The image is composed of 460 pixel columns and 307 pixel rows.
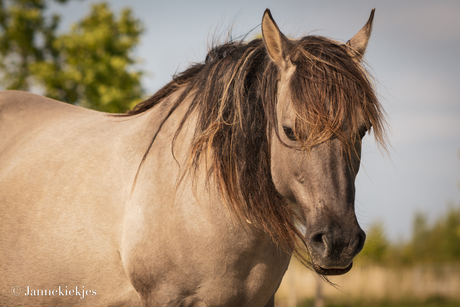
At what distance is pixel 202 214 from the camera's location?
2.05 m

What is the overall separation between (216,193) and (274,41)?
0.90 m

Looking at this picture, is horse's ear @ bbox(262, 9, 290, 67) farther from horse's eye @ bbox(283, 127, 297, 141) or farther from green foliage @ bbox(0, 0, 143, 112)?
green foliage @ bbox(0, 0, 143, 112)

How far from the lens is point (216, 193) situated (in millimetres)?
2080

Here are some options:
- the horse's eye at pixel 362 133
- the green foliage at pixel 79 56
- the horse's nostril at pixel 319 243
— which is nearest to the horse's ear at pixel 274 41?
the horse's eye at pixel 362 133

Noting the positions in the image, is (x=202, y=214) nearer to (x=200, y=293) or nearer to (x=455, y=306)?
(x=200, y=293)

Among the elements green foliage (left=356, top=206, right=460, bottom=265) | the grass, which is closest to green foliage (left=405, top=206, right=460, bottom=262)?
green foliage (left=356, top=206, right=460, bottom=265)

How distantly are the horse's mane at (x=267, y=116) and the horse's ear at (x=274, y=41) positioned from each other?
0.15 ft

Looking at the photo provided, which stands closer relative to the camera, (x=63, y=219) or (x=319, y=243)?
(x=319, y=243)

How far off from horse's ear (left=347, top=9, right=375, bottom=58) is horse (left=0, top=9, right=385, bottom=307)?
0.01 meters

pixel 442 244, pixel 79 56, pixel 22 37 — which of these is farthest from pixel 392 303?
pixel 442 244

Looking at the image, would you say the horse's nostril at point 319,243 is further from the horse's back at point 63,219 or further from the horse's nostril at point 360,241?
the horse's back at point 63,219

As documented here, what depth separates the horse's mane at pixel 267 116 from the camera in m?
1.89

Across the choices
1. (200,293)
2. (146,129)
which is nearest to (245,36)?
(146,129)

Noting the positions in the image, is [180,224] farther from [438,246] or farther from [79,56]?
[438,246]
